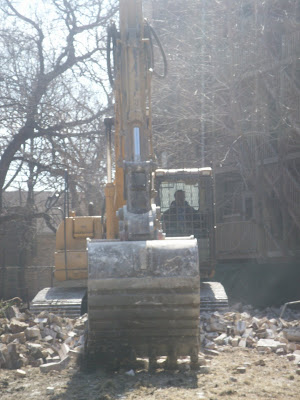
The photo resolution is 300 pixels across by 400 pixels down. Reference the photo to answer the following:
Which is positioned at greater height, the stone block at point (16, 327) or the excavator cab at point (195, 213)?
the excavator cab at point (195, 213)

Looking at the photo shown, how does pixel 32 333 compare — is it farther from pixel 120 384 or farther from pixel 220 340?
pixel 220 340

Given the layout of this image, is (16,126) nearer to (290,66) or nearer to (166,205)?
(166,205)

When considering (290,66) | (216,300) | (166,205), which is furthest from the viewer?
(290,66)

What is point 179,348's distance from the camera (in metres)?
6.20

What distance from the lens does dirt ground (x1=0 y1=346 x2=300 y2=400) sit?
5.44 meters

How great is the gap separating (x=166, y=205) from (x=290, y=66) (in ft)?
24.3

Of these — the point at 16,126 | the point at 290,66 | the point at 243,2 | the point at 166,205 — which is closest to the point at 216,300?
the point at 166,205

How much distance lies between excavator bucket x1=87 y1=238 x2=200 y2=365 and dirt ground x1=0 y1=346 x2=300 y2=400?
42 centimetres

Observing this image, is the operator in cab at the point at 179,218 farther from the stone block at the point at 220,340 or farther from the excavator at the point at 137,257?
the stone block at the point at 220,340

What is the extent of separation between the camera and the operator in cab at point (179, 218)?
11461 mm

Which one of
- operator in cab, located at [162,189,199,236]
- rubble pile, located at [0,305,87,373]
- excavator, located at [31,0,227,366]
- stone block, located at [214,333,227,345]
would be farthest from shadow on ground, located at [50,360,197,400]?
operator in cab, located at [162,189,199,236]

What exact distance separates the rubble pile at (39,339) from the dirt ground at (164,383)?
19 cm

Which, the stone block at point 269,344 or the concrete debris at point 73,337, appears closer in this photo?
the concrete debris at point 73,337

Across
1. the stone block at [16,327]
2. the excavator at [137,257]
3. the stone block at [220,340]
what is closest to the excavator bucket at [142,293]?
the excavator at [137,257]
